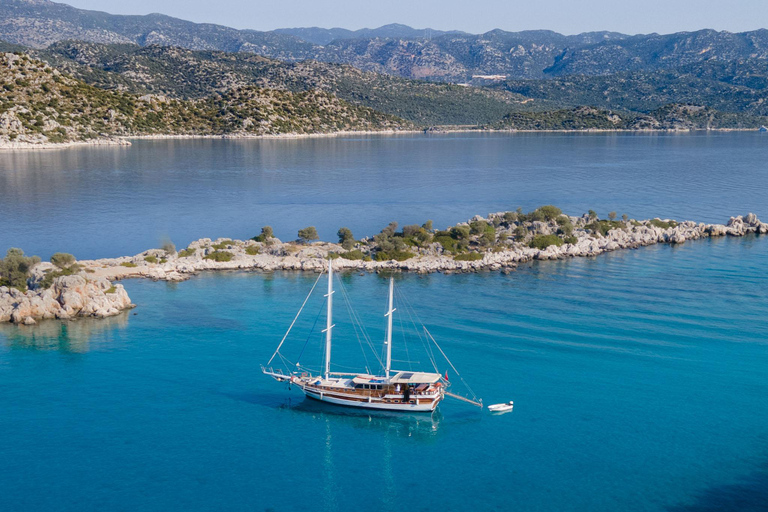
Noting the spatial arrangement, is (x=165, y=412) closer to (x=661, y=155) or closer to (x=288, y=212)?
(x=288, y=212)

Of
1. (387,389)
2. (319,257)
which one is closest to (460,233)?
(319,257)

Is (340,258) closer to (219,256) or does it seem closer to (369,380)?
(219,256)

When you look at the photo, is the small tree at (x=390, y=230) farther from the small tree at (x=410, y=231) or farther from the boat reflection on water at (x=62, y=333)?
the boat reflection on water at (x=62, y=333)

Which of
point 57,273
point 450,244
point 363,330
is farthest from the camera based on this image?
point 450,244

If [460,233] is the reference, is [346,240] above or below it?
below

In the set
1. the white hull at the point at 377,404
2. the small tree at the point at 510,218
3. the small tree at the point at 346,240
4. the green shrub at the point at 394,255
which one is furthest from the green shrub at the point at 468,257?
the white hull at the point at 377,404

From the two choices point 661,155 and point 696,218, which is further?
point 661,155

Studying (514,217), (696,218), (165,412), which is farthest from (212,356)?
(696,218)
